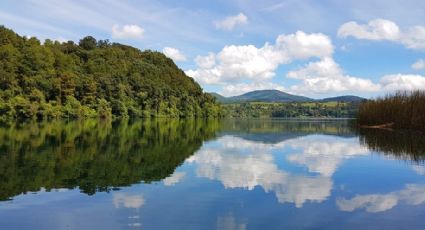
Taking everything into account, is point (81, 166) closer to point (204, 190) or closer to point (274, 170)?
point (204, 190)

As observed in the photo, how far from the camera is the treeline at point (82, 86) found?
248 feet

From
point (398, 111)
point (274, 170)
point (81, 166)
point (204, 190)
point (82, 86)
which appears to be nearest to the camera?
point (204, 190)

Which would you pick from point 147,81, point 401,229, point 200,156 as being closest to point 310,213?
point 401,229

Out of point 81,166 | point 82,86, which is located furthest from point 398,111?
point 82,86

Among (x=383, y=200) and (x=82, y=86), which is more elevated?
(x=82, y=86)

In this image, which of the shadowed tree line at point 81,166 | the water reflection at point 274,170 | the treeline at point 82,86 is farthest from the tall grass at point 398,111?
the treeline at point 82,86

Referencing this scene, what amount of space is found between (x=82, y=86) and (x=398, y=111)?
219ft

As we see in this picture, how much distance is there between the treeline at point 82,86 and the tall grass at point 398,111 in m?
54.5

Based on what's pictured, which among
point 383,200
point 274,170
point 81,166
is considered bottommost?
point 383,200

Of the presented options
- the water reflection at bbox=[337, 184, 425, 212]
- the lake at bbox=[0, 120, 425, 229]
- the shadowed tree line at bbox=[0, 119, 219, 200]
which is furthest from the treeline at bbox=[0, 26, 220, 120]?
the water reflection at bbox=[337, 184, 425, 212]

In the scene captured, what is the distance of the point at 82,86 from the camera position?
92.8m

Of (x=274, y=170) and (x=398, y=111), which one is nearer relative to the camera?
(x=274, y=170)

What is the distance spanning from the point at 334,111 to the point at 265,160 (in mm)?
179330

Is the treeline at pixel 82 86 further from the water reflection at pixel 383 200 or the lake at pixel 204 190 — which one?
the water reflection at pixel 383 200
